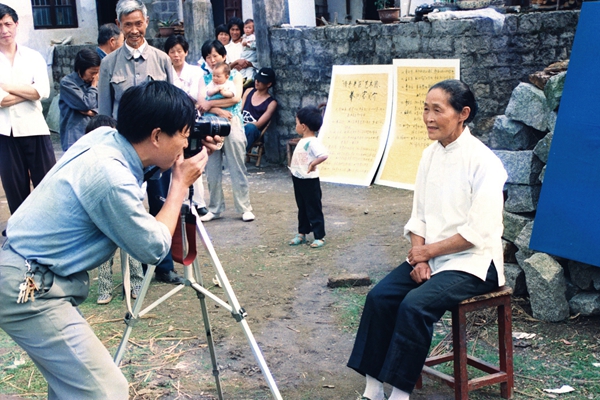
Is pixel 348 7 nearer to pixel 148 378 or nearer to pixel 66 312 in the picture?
pixel 148 378

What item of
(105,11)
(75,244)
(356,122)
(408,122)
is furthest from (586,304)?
(105,11)

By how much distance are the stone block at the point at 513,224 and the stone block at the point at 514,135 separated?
445 mm

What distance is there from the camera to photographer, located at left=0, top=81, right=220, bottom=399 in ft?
7.68

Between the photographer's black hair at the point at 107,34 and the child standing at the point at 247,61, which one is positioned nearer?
the photographer's black hair at the point at 107,34

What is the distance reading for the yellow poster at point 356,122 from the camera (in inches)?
340

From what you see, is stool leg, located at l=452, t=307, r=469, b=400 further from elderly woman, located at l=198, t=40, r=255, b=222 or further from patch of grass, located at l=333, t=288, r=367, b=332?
elderly woman, located at l=198, t=40, r=255, b=222

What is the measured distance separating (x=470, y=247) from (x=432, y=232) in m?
0.23

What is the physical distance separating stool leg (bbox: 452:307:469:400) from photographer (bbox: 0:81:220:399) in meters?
1.54

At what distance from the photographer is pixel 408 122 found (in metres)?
8.41

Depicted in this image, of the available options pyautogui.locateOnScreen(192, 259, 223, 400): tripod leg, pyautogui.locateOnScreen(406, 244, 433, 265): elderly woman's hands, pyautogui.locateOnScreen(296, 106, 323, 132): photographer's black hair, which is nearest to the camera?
pyautogui.locateOnScreen(192, 259, 223, 400): tripod leg

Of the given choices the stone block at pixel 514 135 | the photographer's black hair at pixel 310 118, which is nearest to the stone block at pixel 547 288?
the stone block at pixel 514 135

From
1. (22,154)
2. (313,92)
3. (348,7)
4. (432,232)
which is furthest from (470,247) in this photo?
(348,7)

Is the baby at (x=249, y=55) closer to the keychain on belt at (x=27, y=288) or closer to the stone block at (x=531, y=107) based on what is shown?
the stone block at (x=531, y=107)

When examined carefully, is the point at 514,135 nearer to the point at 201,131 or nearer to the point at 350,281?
the point at 350,281
